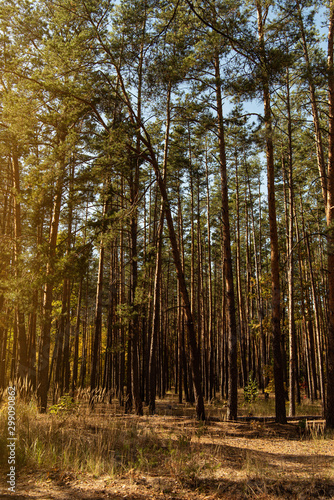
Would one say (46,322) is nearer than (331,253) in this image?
No

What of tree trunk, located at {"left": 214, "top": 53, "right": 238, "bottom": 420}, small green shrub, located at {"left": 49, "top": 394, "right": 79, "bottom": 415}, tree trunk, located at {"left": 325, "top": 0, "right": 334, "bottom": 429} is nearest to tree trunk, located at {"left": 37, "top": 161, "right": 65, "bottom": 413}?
small green shrub, located at {"left": 49, "top": 394, "right": 79, "bottom": 415}

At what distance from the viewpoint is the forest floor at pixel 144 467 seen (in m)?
4.09

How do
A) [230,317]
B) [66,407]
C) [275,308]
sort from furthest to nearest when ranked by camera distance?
[230,317]
[275,308]
[66,407]

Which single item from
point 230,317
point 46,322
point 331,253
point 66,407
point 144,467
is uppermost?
point 331,253

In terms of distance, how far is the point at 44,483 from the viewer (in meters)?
4.13

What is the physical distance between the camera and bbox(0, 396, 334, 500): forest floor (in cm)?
409

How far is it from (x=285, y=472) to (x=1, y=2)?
11.3m

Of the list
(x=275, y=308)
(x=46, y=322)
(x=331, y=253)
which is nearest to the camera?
(x=331, y=253)

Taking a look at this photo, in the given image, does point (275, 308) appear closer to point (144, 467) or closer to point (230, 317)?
point (230, 317)

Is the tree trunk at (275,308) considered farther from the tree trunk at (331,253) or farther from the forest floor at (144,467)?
the forest floor at (144,467)

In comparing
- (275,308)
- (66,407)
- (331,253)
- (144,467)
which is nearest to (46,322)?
(66,407)

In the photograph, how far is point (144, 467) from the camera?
4.82m

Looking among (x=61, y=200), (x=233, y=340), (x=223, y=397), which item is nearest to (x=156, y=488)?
(x=233, y=340)

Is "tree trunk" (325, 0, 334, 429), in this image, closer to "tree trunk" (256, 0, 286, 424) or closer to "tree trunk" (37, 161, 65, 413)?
"tree trunk" (256, 0, 286, 424)
